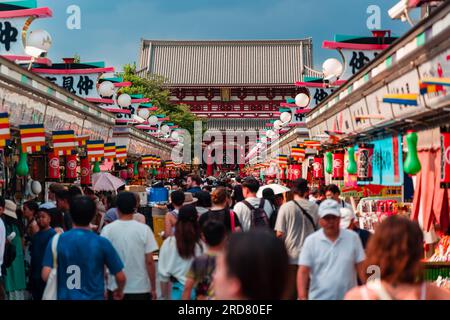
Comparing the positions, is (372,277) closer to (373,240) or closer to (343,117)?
(373,240)

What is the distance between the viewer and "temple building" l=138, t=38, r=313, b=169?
66875mm

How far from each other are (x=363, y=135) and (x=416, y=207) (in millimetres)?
4272

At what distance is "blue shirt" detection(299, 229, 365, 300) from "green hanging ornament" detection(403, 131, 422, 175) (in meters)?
3.29

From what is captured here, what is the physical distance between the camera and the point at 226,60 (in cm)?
7350

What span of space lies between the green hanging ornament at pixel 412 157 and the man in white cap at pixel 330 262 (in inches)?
129

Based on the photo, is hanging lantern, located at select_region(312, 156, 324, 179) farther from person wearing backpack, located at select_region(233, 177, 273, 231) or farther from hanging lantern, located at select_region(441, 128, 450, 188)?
hanging lantern, located at select_region(441, 128, 450, 188)

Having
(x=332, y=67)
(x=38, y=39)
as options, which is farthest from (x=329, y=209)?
(x=332, y=67)

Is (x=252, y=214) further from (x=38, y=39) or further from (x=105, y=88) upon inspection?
(x=105, y=88)

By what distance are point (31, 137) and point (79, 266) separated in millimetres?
6788

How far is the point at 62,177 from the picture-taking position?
62.2 ft

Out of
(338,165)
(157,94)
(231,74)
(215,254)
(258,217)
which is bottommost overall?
(215,254)

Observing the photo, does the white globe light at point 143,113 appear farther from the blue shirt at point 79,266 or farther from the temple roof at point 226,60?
the temple roof at point 226,60

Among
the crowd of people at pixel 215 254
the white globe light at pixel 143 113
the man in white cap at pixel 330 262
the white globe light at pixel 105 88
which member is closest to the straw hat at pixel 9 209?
the crowd of people at pixel 215 254

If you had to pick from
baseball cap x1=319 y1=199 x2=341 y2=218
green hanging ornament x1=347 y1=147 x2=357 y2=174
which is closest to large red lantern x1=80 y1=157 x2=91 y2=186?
green hanging ornament x1=347 y1=147 x2=357 y2=174
